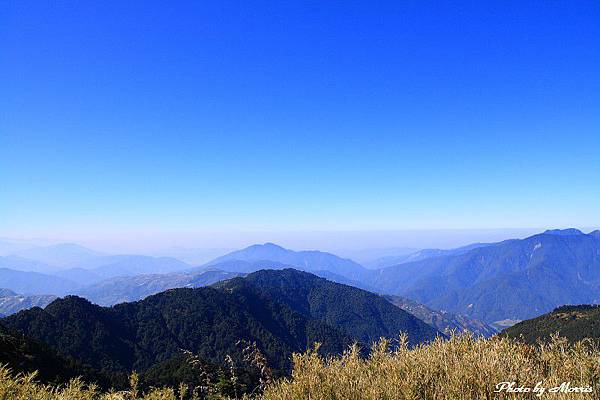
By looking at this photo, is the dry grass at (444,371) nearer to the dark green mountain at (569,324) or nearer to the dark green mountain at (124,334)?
the dark green mountain at (124,334)

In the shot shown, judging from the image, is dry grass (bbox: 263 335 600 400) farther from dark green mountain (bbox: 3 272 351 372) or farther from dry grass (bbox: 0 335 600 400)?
dark green mountain (bbox: 3 272 351 372)

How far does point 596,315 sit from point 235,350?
474 ft

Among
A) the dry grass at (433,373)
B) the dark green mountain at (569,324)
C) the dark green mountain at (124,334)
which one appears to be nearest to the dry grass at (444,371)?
the dry grass at (433,373)

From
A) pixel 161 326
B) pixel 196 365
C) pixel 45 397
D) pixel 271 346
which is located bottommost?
pixel 271 346

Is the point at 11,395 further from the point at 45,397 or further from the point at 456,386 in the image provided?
the point at 456,386

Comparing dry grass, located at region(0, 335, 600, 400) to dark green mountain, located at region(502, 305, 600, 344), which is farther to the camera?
dark green mountain, located at region(502, 305, 600, 344)

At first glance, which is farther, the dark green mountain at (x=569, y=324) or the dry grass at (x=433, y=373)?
the dark green mountain at (x=569, y=324)

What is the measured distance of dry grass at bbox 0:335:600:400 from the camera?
A: 14.9ft

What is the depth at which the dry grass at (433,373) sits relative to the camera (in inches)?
179

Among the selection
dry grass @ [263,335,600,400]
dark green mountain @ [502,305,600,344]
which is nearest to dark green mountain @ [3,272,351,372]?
dark green mountain @ [502,305,600,344]

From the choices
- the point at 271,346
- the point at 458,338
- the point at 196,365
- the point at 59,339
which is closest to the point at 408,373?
the point at 458,338

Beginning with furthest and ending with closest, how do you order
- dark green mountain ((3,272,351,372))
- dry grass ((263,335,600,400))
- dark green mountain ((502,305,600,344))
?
dark green mountain ((3,272,351,372)), dark green mountain ((502,305,600,344)), dry grass ((263,335,600,400))

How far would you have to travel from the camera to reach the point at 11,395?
4.97 meters

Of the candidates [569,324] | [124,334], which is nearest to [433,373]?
[569,324]
